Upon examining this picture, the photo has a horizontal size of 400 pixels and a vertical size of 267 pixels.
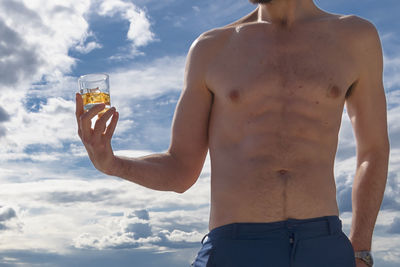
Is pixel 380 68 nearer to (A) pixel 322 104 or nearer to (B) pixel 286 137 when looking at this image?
(A) pixel 322 104

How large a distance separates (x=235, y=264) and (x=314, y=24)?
2.16m

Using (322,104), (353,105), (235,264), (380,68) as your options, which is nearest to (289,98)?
(322,104)

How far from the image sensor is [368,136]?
490cm

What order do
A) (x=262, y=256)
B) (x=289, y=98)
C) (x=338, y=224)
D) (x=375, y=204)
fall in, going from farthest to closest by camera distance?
(x=375, y=204)
(x=289, y=98)
(x=338, y=224)
(x=262, y=256)

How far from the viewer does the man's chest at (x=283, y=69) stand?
4574 mm

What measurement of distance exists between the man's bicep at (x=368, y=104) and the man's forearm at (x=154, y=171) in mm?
1530

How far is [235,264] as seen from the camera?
404cm

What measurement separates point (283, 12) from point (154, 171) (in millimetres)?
1734

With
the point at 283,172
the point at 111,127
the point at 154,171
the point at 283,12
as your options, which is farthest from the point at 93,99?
the point at 283,12

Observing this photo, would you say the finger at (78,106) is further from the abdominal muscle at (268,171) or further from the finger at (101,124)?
the abdominal muscle at (268,171)

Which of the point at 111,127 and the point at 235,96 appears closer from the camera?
the point at 111,127

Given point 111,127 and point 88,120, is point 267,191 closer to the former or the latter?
point 111,127

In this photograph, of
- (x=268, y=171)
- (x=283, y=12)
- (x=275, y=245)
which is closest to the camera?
(x=275, y=245)

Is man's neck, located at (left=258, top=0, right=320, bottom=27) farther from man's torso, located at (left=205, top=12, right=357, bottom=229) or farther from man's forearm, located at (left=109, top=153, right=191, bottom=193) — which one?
man's forearm, located at (left=109, top=153, right=191, bottom=193)
